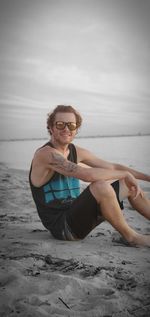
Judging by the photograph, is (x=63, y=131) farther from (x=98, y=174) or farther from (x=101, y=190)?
(x=101, y=190)

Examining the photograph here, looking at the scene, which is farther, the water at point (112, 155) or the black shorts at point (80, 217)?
the water at point (112, 155)

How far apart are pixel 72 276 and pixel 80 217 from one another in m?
0.70

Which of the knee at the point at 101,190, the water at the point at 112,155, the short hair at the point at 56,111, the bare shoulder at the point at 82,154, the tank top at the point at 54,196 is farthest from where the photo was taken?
the water at the point at 112,155

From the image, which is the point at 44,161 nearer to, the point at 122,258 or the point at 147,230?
the point at 122,258

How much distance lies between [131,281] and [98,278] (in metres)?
0.25

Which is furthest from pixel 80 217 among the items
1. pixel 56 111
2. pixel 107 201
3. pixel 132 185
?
pixel 56 111

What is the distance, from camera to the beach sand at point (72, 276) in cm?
191

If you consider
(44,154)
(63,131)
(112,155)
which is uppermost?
(63,131)

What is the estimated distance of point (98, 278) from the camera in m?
2.33

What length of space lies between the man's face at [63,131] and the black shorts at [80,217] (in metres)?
0.64

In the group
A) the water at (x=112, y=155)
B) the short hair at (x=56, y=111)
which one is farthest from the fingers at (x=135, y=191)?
the water at (x=112, y=155)

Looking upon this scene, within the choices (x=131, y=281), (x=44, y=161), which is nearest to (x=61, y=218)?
(x=44, y=161)

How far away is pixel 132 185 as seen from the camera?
10.4 ft

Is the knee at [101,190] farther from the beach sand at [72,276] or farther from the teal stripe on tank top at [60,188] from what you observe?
the beach sand at [72,276]
